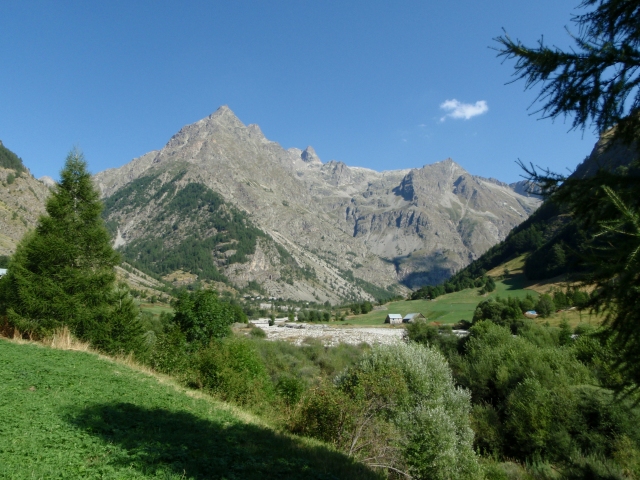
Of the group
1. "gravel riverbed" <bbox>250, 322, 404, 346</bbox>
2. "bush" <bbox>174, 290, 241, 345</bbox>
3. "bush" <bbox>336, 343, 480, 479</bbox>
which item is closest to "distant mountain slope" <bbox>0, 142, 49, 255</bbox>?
"gravel riverbed" <bbox>250, 322, 404, 346</bbox>

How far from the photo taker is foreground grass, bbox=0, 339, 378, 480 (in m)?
6.92

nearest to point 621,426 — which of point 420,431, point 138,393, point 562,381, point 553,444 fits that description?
point 553,444

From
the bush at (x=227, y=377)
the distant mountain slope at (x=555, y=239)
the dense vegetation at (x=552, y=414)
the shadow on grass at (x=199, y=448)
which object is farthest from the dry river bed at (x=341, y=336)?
the shadow on grass at (x=199, y=448)

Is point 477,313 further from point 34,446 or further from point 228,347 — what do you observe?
point 34,446

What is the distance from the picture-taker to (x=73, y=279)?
70.1 feet

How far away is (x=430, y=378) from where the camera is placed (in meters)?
27.1

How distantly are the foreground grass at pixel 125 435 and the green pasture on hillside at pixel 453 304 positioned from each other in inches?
3998

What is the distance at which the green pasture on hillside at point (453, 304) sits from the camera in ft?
377

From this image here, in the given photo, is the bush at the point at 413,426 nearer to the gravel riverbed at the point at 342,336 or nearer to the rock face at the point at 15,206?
the gravel riverbed at the point at 342,336

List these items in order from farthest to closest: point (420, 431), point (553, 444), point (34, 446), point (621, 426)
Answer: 1. point (553, 444)
2. point (621, 426)
3. point (420, 431)
4. point (34, 446)

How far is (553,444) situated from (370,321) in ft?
366

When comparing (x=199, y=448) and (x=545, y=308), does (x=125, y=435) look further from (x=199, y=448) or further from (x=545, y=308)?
(x=545, y=308)

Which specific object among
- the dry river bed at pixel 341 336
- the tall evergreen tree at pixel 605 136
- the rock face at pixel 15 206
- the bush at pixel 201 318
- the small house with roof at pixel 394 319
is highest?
the rock face at pixel 15 206

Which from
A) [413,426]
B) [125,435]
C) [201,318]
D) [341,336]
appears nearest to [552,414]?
[413,426]
